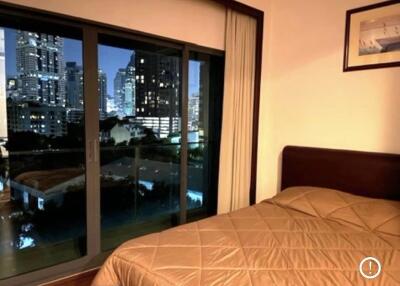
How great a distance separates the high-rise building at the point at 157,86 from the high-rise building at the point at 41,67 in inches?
30.0

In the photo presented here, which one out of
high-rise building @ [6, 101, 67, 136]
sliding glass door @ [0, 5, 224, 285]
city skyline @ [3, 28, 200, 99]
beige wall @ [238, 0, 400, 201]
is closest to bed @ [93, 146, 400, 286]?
beige wall @ [238, 0, 400, 201]

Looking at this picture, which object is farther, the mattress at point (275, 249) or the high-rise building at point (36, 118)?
the high-rise building at point (36, 118)

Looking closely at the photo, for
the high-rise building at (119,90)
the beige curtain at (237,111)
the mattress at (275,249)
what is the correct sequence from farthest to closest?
the beige curtain at (237,111) → the high-rise building at (119,90) → the mattress at (275,249)

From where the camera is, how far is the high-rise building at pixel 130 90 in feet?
9.59

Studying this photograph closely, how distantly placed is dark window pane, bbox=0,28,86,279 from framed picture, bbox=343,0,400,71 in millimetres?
2431

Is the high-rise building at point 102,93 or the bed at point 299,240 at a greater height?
the high-rise building at point 102,93

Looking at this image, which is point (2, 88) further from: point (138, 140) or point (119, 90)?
point (138, 140)

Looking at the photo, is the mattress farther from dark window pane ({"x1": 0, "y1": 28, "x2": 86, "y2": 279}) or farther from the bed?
dark window pane ({"x1": 0, "y1": 28, "x2": 86, "y2": 279})

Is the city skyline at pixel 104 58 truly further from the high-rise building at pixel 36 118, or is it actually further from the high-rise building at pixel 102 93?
the high-rise building at pixel 36 118

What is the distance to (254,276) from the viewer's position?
1.40 meters

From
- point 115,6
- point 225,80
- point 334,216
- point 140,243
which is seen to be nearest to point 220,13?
point 225,80

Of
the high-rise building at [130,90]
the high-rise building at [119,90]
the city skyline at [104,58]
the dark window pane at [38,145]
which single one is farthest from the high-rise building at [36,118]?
the high-rise building at [130,90]

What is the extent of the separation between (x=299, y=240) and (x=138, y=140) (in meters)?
1.97

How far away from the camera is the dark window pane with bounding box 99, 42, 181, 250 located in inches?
110
